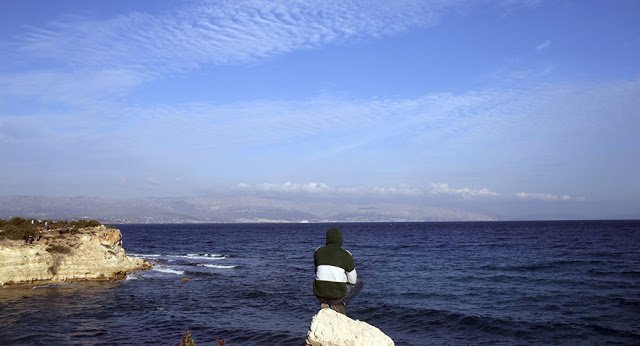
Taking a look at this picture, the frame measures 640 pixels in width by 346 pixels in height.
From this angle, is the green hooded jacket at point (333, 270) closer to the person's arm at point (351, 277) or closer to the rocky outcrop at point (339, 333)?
the person's arm at point (351, 277)

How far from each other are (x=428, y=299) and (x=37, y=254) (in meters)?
27.5

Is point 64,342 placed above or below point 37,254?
below

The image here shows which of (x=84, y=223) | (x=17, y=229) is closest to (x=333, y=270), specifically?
(x=17, y=229)

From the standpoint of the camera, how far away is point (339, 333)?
32.9ft

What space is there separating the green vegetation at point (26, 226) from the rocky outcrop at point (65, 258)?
104 cm

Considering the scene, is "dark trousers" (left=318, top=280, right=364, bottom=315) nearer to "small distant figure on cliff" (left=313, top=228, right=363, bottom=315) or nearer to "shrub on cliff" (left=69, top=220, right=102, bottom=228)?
"small distant figure on cliff" (left=313, top=228, right=363, bottom=315)

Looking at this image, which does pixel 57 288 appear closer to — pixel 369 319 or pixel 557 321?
pixel 369 319

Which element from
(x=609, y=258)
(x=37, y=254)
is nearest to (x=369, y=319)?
(x=37, y=254)

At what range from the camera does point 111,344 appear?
20.0 metres

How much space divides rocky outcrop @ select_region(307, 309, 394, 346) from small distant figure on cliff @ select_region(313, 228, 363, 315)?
14.6 inches

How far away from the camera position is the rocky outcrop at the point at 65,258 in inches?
1335

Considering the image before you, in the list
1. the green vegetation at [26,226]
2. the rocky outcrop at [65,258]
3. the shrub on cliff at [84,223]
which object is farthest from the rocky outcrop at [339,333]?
the shrub on cliff at [84,223]

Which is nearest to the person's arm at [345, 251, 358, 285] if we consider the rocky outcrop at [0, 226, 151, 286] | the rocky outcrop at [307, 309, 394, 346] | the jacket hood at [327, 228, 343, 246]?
the jacket hood at [327, 228, 343, 246]

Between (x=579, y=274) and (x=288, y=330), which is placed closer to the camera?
(x=288, y=330)
